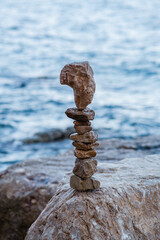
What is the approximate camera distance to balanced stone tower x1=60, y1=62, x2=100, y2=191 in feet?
8.65

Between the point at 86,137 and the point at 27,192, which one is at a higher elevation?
the point at 86,137

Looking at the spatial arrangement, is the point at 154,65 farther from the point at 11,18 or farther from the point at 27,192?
the point at 11,18

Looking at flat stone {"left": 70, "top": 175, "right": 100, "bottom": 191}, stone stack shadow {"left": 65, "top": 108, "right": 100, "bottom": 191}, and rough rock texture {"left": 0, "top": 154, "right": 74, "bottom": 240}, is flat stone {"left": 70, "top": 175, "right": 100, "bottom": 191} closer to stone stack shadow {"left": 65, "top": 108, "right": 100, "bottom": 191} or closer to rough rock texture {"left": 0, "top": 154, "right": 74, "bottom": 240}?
stone stack shadow {"left": 65, "top": 108, "right": 100, "bottom": 191}

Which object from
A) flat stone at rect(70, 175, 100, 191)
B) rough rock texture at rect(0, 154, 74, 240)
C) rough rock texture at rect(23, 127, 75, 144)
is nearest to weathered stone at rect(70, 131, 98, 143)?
flat stone at rect(70, 175, 100, 191)

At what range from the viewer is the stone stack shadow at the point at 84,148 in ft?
8.88

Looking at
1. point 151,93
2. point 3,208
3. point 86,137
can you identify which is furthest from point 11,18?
point 86,137

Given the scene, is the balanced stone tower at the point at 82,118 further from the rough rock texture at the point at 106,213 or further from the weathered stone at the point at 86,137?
the rough rock texture at the point at 106,213

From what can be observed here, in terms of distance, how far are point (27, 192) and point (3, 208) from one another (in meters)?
0.32

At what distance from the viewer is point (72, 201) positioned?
9.06 ft

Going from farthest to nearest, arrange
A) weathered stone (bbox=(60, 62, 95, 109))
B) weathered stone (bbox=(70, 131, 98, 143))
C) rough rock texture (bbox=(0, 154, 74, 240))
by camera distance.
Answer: rough rock texture (bbox=(0, 154, 74, 240)) < weathered stone (bbox=(70, 131, 98, 143)) < weathered stone (bbox=(60, 62, 95, 109))

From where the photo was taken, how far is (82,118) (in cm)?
271

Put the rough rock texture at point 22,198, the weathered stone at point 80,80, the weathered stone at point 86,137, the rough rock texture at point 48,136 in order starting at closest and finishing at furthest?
the weathered stone at point 80,80 → the weathered stone at point 86,137 → the rough rock texture at point 22,198 → the rough rock texture at point 48,136

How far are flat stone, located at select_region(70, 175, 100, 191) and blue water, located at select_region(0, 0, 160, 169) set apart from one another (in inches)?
172

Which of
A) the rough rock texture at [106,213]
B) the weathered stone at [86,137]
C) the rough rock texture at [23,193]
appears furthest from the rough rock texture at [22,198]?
the weathered stone at [86,137]
